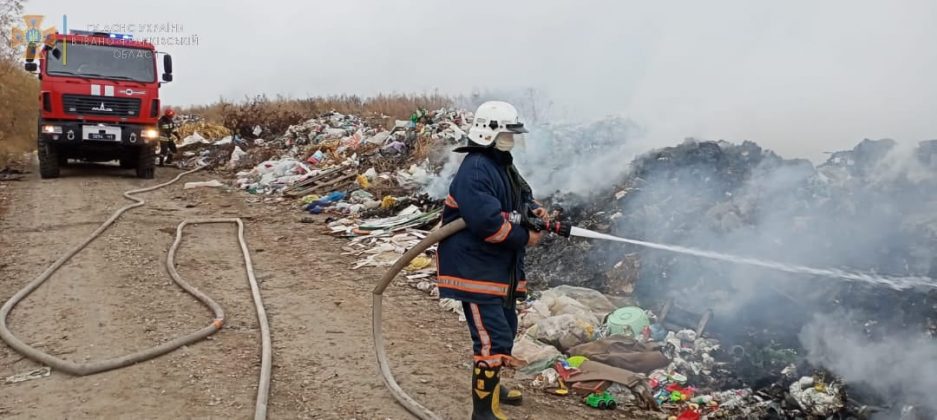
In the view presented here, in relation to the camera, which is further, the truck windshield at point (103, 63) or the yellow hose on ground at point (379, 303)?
the truck windshield at point (103, 63)

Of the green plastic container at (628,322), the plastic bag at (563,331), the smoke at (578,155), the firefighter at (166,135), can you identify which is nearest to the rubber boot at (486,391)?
the plastic bag at (563,331)

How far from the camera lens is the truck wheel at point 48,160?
1284 cm

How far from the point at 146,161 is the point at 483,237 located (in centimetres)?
1265

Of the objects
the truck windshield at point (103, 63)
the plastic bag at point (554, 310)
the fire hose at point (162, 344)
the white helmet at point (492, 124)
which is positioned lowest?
the fire hose at point (162, 344)

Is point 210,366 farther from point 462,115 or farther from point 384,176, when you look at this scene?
point 462,115

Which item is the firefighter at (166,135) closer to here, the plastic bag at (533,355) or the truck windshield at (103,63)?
the truck windshield at (103,63)

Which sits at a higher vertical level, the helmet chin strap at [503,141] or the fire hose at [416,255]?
the helmet chin strap at [503,141]

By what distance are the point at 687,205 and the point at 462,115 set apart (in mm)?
8410

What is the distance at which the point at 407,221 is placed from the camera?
9.25 metres

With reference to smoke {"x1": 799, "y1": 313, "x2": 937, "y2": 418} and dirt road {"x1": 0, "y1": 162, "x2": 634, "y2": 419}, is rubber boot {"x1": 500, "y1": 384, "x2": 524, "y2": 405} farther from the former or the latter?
smoke {"x1": 799, "y1": 313, "x2": 937, "y2": 418}

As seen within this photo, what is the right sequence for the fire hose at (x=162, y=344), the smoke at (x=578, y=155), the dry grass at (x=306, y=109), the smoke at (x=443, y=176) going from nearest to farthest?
the fire hose at (x=162, y=344) < the smoke at (x=578, y=155) < the smoke at (x=443, y=176) < the dry grass at (x=306, y=109)

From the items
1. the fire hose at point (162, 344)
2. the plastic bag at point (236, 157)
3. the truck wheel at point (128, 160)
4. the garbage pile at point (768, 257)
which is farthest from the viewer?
the plastic bag at point (236, 157)

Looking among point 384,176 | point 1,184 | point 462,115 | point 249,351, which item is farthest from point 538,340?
point 1,184

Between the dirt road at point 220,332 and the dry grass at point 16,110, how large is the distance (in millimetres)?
9202
